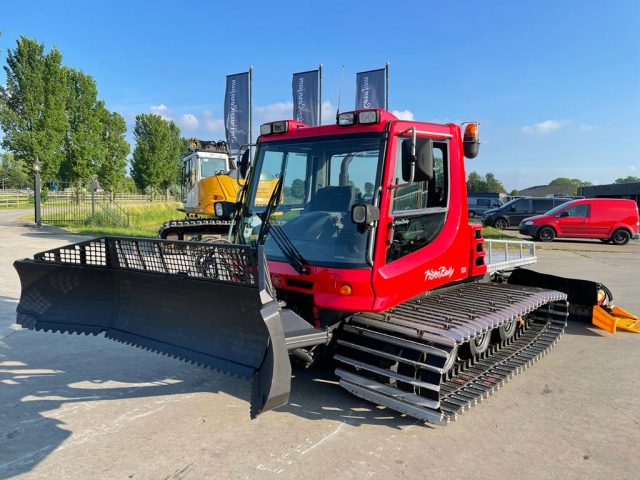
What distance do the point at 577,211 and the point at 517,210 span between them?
5187mm

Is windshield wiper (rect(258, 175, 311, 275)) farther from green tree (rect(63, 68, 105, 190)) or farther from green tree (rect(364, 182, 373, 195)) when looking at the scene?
green tree (rect(63, 68, 105, 190))

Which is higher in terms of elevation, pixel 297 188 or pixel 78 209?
pixel 297 188

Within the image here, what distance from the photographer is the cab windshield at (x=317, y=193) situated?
3.92 meters

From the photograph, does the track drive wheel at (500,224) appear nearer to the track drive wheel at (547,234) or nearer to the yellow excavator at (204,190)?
the track drive wheel at (547,234)

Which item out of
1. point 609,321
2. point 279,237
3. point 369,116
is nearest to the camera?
point 369,116

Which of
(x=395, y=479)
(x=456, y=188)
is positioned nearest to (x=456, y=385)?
(x=395, y=479)

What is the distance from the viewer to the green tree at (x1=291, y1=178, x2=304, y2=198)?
446 cm

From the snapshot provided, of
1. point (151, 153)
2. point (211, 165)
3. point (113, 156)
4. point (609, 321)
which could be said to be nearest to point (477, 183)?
point (151, 153)

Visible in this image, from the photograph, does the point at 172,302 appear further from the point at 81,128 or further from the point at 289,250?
the point at 81,128

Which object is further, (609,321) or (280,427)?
(609,321)

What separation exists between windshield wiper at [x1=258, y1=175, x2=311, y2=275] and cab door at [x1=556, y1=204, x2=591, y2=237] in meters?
19.3

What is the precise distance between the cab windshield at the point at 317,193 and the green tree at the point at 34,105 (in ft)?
74.3

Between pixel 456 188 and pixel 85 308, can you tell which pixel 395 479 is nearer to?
pixel 456 188

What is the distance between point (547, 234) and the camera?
20797 mm
